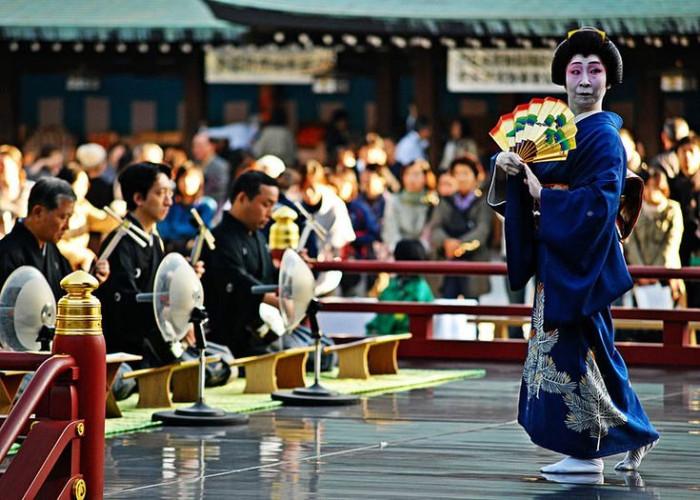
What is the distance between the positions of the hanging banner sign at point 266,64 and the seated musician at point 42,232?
534 inches

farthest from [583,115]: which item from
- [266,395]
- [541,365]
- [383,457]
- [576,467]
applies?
[266,395]

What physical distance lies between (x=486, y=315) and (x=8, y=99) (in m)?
11.6

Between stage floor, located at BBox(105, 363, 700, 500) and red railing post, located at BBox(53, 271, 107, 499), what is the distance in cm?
64

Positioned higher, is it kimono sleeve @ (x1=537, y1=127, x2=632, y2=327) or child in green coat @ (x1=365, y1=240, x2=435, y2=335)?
kimono sleeve @ (x1=537, y1=127, x2=632, y2=327)

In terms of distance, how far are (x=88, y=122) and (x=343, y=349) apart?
16.3 m

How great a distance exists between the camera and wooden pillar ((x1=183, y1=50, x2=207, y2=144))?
23.8m

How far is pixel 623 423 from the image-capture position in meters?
8.48

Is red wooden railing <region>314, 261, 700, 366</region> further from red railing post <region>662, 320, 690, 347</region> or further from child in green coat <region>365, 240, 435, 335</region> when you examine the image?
child in green coat <region>365, 240, 435, 335</region>

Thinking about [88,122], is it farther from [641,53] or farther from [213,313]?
[213,313]

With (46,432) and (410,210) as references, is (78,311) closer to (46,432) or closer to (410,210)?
(46,432)

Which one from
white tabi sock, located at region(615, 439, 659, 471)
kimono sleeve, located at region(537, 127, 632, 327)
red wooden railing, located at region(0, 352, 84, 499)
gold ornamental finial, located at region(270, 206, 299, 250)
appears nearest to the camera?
red wooden railing, located at region(0, 352, 84, 499)

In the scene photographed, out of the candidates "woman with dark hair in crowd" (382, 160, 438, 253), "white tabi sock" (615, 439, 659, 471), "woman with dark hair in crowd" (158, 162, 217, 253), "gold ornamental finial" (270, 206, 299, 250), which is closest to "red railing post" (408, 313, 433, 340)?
"gold ornamental finial" (270, 206, 299, 250)

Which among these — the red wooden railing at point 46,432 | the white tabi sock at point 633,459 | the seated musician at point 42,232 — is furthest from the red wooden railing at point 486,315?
the red wooden railing at point 46,432

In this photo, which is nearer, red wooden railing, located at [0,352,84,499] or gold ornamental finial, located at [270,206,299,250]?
red wooden railing, located at [0,352,84,499]
